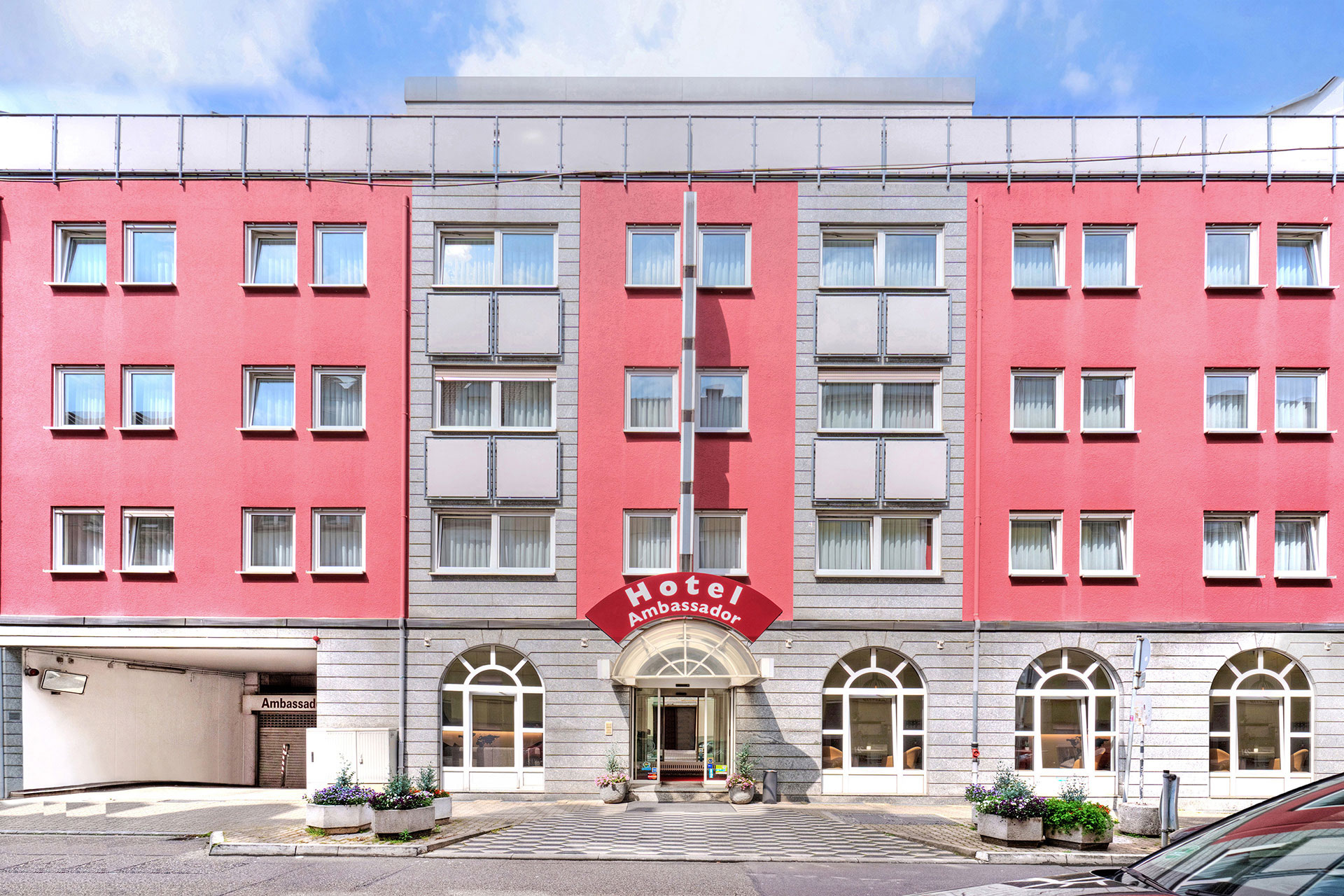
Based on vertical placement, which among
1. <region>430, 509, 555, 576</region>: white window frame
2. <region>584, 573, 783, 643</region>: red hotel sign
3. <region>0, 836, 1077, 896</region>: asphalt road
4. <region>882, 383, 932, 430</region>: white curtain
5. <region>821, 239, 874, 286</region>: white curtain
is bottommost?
<region>0, 836, 1077, 896</region>: asphalt road

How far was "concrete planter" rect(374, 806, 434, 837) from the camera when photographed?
49.3 ft

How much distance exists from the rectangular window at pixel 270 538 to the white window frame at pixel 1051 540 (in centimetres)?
1579

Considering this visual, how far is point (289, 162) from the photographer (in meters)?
21.6

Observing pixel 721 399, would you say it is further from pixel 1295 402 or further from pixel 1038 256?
pixel 1295 402

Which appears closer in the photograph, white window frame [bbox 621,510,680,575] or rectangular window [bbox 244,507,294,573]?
white window frame [bbox 621,510,680,575]

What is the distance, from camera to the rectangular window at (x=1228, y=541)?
20953 mm

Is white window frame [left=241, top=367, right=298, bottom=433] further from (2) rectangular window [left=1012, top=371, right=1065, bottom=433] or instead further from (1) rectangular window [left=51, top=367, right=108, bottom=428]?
(2) rectangular window [left=1012, top=371, right=1065, bottom=433]

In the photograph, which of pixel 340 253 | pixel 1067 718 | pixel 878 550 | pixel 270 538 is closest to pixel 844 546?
pixel 878 550

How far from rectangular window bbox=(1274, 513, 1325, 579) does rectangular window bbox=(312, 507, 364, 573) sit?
20047 millimetres

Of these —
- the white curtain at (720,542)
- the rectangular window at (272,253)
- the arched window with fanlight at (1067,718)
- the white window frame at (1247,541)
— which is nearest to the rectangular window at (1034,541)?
the arched window with fanlight at (1067,718)

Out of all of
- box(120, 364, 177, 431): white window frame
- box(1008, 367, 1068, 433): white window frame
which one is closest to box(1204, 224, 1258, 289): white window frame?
box(1008, 367, 1068, 433): white window frame

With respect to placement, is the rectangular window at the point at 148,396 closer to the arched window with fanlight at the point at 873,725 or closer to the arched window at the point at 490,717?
the arched window at the point at 490,717

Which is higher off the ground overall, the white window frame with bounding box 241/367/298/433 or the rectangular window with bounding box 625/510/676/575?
the white window frame with bounding box 241/367/298/433

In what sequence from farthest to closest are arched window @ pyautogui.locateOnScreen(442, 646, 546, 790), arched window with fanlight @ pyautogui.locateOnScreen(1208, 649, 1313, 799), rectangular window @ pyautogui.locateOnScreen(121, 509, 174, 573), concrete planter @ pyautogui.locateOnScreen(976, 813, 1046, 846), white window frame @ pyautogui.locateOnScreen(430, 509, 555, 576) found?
rectangular window @ pyautogui.locateOnScreen(121, 509, 174, 573)
white window frame @ pyautogui.locateOnScreen(430, 509, 555, 576)
arched window @ pyautogui.locateOnScreen(442, 646, 546, 790)
arched window with fanlight @ pyautogui.locateOnScreen(1208, 649, 1313, 799)
concrete planter @ pyautogui.locateOnScreen(976, 813, 1046, 846)
